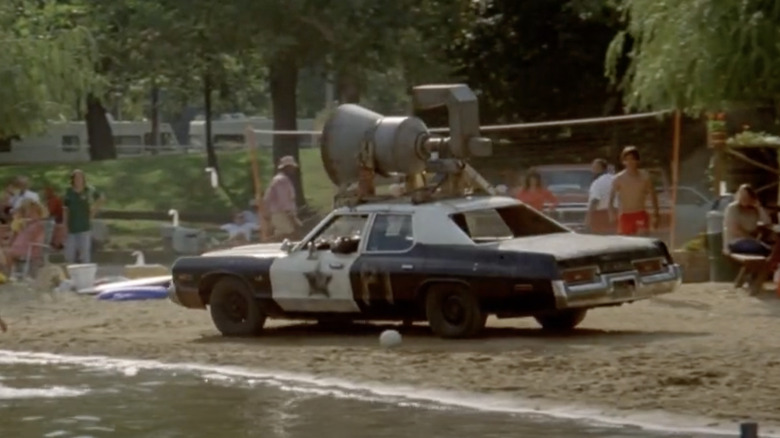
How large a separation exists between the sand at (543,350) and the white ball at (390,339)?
12cm

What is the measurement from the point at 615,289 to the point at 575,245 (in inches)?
21.5

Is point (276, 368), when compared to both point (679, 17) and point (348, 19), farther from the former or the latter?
point (348, 19)

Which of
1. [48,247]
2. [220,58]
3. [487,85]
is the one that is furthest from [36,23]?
[220,58]

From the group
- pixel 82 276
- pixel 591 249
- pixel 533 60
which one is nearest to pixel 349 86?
pixel 533 60

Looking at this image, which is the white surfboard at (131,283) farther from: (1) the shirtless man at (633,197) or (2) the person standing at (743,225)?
(2) the person standing at (743,225)

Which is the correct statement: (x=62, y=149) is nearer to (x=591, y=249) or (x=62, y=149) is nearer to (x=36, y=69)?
(x=36, y=69)

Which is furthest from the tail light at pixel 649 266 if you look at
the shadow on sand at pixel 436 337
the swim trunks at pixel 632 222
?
the swim trunks at pixel 632 222

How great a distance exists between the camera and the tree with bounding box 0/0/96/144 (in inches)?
1179

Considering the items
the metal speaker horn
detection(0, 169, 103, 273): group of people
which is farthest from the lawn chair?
the metal speaker horn

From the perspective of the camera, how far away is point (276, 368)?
17.4m

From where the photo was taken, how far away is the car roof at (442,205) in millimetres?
18516

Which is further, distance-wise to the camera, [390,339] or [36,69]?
[36,69]

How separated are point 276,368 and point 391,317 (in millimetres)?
1658

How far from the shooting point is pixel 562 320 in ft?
62.5
